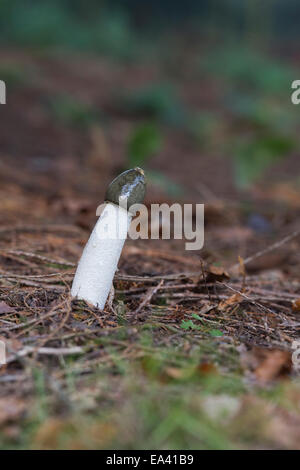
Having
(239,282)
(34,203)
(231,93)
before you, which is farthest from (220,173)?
(231,93)

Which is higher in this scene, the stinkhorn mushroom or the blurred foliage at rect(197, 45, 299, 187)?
the blurred foliage at rect(197, 45, 299, 187)

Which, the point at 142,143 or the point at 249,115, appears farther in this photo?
the point at 249,115

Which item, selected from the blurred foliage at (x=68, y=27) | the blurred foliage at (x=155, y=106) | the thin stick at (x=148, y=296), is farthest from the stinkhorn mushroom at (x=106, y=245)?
the blurred foliage at (x=68, y=27)

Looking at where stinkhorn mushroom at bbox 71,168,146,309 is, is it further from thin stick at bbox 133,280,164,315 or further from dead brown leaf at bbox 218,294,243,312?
dead brown leaf at bbox 218,294,243,312

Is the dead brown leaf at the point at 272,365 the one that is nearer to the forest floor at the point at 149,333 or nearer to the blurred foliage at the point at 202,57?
the forest floor at the point at 149,333

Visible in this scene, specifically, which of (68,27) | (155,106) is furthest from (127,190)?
(68,27)

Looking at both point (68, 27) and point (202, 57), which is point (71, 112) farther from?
point (202, 57)

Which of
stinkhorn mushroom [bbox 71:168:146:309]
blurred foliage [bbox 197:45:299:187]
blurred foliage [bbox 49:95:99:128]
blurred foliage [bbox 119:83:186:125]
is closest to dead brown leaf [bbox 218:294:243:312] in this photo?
stinkhorn mushroom [bbox 71:168:146:309]

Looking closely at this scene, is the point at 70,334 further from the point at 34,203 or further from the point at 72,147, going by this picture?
the point at 72,147
